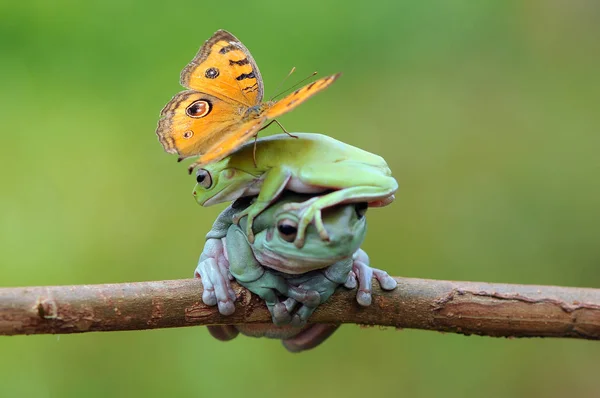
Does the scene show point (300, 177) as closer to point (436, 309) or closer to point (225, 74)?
point (225, 74)

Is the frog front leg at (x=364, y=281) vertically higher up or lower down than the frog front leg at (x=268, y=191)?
lower down

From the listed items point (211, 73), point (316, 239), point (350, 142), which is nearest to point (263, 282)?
point (316, 239)

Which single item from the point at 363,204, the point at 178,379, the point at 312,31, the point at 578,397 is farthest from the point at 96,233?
the point at 578,397

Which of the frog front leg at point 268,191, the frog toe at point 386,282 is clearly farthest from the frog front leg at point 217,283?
the frog toe at point 386,282

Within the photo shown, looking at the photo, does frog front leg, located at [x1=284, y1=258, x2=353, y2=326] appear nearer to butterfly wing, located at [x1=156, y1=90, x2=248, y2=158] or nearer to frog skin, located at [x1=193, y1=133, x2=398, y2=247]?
frog skin, located at [x1=193, y1=133, x2=398, y2=247]

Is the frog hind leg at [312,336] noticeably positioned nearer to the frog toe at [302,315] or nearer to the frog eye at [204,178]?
the frog toe at [302,315]
